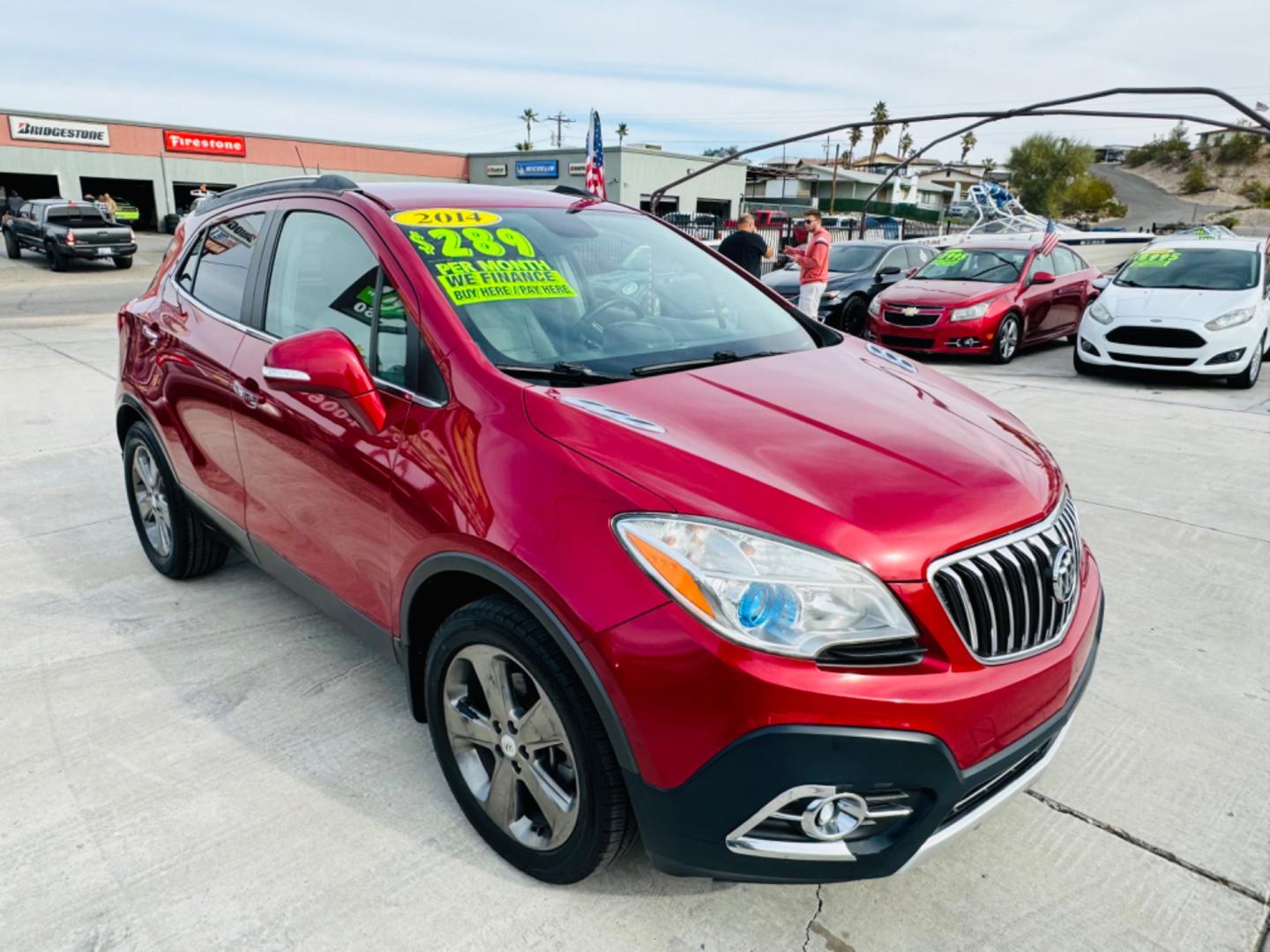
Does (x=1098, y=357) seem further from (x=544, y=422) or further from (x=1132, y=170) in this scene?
(x=1132, y=170)

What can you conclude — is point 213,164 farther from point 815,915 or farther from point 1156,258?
point 815,915

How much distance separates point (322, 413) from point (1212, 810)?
2877 mm

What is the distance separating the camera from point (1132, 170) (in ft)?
347

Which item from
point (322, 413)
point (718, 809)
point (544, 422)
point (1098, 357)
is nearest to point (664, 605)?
point (718, 809)

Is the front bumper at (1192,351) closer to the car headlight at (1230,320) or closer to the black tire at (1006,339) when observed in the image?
the car headlight at (1230,320)

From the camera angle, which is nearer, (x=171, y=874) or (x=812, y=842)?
(x=812, y=842)

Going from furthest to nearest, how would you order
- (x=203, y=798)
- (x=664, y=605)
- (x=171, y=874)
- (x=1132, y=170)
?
1. (x=1132, y=170)
2. (x=203, y=798)
3. (x=171, y=874)
4. (x=664, y=605)

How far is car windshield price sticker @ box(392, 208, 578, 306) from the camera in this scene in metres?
2.53

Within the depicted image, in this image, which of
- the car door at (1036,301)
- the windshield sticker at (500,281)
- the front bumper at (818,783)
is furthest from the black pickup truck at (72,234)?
the front bumper at (818,783)

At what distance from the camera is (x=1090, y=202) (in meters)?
79.0

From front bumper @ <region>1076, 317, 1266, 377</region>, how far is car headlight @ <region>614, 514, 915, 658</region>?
9.07m

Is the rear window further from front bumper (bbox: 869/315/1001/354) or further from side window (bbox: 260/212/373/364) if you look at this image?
side window (bbox: 260/212/373/364)

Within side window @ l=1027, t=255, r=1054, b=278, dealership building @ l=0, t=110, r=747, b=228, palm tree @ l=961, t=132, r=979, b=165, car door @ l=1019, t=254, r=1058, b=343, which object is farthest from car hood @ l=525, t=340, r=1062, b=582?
palm tree @ l=961, t=132, r=979, b=165

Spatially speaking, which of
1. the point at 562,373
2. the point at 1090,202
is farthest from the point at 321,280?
the point at 1090,202
